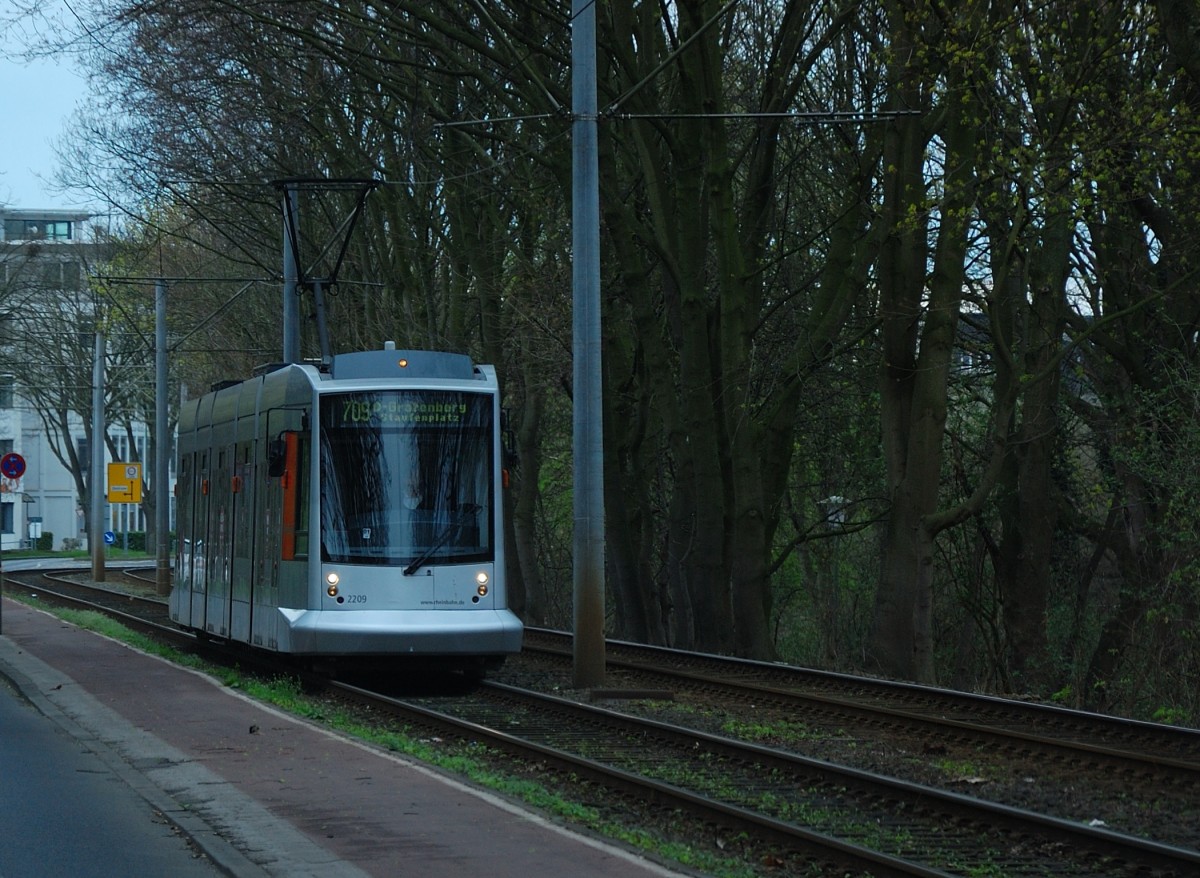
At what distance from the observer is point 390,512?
1767 cm

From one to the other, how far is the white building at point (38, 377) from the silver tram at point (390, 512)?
12984 mm

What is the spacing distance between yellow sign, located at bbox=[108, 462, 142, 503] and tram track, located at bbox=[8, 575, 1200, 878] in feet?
123

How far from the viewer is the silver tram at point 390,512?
17.4 m

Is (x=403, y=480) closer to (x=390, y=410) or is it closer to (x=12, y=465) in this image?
(x=390, y=410)

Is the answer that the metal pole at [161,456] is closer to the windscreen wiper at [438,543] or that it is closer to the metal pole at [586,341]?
the windscreen wiper at [438,543]

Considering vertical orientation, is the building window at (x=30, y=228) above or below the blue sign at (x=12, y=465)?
above

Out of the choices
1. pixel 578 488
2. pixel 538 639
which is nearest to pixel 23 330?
pixel 538 639

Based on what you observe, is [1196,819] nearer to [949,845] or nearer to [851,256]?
[949,845]

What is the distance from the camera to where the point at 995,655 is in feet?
91.7

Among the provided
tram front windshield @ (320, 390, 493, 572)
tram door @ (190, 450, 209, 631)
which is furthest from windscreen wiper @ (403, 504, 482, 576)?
tram door @ (190, 450, 209, 631)

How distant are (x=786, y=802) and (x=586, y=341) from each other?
757 cm

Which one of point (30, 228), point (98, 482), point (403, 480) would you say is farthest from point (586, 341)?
point (30, 228)

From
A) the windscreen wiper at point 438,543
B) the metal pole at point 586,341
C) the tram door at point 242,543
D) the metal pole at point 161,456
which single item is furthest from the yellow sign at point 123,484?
the metal pole at point 586,341

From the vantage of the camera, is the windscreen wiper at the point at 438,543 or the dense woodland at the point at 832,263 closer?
the windscreen wiper at the point at 438,543
